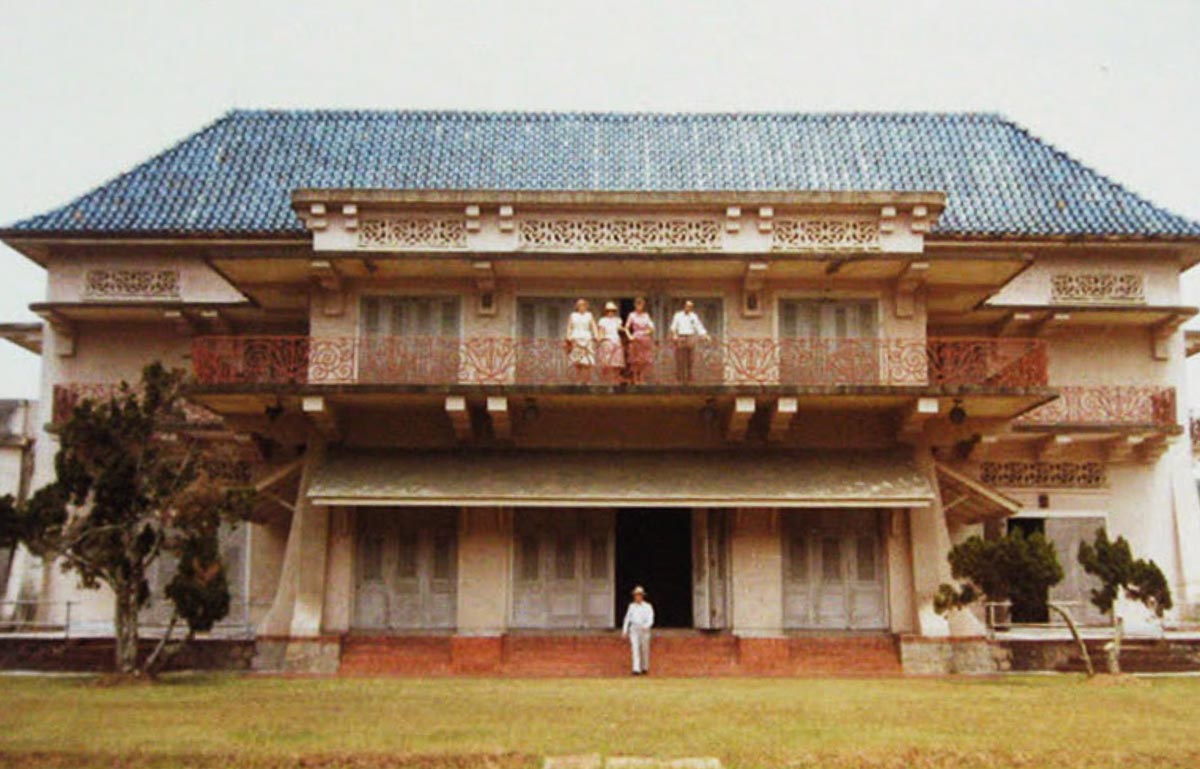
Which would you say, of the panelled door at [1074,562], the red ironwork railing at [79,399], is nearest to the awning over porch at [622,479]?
the red ironwork railing at [79,399]

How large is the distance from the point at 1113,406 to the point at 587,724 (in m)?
16.1

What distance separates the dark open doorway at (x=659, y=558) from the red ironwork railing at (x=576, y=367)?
326 centimetres

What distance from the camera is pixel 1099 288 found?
24.9 meters

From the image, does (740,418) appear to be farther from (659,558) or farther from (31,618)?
(31,618)

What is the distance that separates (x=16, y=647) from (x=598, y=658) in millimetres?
9220

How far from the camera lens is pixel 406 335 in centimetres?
2112

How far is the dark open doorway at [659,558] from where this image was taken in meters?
22.8

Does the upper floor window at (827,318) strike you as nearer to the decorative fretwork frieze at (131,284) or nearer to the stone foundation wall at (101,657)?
the stone foundation wall at (101,657)

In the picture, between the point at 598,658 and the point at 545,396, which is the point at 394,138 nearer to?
the point at 545,396

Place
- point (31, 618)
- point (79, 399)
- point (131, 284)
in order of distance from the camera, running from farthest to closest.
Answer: point (131, 284) < point (79, 399) < point (31, 618)

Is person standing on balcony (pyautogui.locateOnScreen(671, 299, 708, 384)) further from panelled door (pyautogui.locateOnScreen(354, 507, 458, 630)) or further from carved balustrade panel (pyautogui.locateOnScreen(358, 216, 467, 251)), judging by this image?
panelled door (pyautogui.locateOnScreen(354, 507, 458, 630))

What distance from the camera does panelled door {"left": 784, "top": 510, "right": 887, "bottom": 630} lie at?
20672mm

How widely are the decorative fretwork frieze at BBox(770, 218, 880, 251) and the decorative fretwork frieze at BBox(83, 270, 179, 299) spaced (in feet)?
37.5

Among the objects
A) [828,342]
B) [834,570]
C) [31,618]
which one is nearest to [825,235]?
[828,342]
